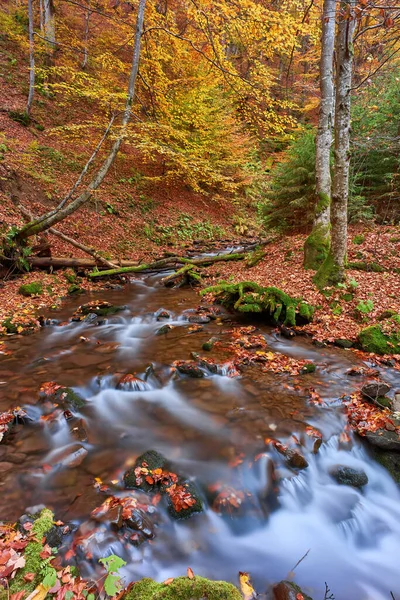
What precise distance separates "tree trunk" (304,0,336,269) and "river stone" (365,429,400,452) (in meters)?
5.15

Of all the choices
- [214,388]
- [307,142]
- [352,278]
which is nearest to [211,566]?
[214,388]

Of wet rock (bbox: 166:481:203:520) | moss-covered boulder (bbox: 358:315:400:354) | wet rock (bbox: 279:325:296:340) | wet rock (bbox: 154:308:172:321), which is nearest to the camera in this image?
wet rock (bbox: 166:481:203:520)

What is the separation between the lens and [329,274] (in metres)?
7.54

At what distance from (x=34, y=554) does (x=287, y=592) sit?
1.94 meters

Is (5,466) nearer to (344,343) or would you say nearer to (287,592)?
(287,592)

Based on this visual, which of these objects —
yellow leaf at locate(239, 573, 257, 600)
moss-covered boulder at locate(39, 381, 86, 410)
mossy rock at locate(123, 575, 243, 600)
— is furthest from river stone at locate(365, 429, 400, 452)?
moss-covered boulder at locate(39, 381, 86, 410)

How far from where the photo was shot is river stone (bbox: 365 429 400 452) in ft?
12.5

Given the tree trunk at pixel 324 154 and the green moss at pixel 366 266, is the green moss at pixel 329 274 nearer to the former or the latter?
the tree trunk at pixel 324 154

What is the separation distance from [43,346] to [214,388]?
354 centimetres

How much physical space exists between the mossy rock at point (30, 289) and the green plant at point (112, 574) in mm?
7335

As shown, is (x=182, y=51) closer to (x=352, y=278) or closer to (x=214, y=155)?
(x=214, y=155)

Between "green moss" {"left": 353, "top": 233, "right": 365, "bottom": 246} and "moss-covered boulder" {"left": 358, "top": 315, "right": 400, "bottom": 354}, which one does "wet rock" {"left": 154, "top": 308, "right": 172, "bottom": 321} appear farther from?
"green moss" {"left": 353, "top": 233, "right": 365, "bottom": 246}

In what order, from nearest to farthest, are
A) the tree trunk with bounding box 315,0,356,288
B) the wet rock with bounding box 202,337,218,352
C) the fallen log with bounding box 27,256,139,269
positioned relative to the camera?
the wet rock with bounding box 202,337,218,352, the tree trunk with bounding box 315,0,356,288, the fallen log with bounding box 27,256,139,269

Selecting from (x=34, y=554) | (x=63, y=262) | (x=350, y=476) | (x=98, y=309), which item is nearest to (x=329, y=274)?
(x=350, y=476)
